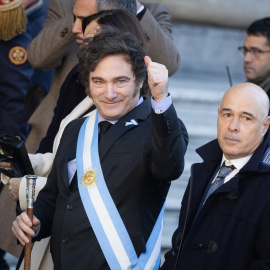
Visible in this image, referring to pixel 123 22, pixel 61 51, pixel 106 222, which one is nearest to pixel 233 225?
pixel 106 222

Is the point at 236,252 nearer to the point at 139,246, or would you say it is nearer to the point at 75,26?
the point at 139,246

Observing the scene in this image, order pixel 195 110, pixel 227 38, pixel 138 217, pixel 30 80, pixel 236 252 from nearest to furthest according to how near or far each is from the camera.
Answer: pixel 236 252
pixel 138 217
pixel 30 80
pixel 195 110
pixel 227 38

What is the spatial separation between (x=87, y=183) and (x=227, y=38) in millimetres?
3579

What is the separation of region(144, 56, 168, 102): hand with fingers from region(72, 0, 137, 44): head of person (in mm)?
1166

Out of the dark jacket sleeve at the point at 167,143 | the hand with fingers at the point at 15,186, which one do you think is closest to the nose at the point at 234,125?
the dark jacket sleeve at the point at 167,143

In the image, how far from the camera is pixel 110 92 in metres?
3.74

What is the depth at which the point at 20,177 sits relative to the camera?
13.9ft

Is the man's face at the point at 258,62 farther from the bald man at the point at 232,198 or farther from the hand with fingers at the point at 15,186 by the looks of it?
the hand with fingers at the point at 15,186

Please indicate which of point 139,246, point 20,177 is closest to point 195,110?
point 20,177

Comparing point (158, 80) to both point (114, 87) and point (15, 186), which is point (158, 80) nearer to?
point (114, 87)

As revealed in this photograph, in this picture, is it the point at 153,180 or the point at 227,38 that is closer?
the point at 153,180

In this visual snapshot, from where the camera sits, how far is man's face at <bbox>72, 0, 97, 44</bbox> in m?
4.55

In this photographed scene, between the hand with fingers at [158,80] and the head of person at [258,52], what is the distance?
6.76ft

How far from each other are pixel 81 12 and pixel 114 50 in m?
0.87
